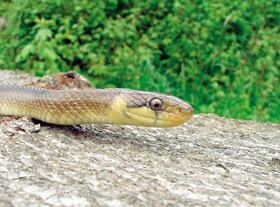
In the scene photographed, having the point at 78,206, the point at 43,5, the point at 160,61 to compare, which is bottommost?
the point at 78,206

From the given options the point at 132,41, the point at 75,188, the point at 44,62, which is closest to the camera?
the point at 75,188

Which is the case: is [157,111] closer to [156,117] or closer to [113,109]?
[156,117]

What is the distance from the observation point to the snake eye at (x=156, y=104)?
8.20 feet

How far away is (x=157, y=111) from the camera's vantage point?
2.50 metres

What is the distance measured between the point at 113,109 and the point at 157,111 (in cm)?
37

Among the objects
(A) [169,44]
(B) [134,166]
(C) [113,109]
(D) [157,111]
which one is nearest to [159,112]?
(D) [157,111]

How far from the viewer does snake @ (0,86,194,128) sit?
8.16 ft

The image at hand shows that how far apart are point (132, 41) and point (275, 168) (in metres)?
5.28

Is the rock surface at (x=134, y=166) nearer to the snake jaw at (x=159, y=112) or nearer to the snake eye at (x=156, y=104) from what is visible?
the snake jaw at (x=159, y=112)

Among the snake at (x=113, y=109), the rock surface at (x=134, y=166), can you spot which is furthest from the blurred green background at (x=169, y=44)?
the snake at (x=113, y=109)

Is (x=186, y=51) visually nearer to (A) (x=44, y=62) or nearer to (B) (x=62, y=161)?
(A) (x=44, y=62)

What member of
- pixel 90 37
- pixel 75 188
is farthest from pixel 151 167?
pixel 90 37

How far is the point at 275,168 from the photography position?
2301mm

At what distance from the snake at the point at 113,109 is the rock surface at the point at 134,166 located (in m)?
0.14
